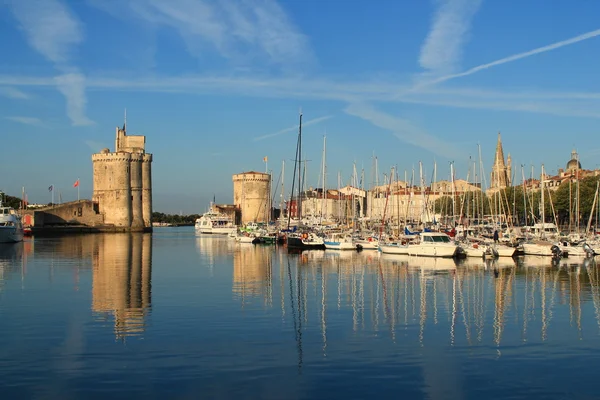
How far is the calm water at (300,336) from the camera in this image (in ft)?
27.0

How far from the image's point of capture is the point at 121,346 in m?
10.2

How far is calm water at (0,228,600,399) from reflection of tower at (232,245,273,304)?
0.39ft

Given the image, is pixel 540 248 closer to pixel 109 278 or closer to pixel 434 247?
pixel 434 247

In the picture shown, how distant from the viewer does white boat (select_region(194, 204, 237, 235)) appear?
7253 centimetres

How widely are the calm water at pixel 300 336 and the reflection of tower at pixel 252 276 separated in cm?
12

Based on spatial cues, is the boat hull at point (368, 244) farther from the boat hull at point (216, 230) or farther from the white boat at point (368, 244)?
→ the boat hull at point (216, 230)

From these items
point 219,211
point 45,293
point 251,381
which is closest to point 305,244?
point 45,293

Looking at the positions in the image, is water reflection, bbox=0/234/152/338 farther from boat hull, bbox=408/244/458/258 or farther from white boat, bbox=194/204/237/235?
white boat, bbox=194/204/237/235

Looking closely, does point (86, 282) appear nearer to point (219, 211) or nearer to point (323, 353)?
point (323, 353)

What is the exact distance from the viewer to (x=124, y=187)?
69.2m

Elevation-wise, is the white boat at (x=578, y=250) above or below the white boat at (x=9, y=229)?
below

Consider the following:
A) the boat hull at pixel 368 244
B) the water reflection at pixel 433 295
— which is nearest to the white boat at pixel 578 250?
the water reflection at pixel 433 295

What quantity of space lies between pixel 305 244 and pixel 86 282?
17.5 m

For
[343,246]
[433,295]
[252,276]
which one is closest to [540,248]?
[343,246]
